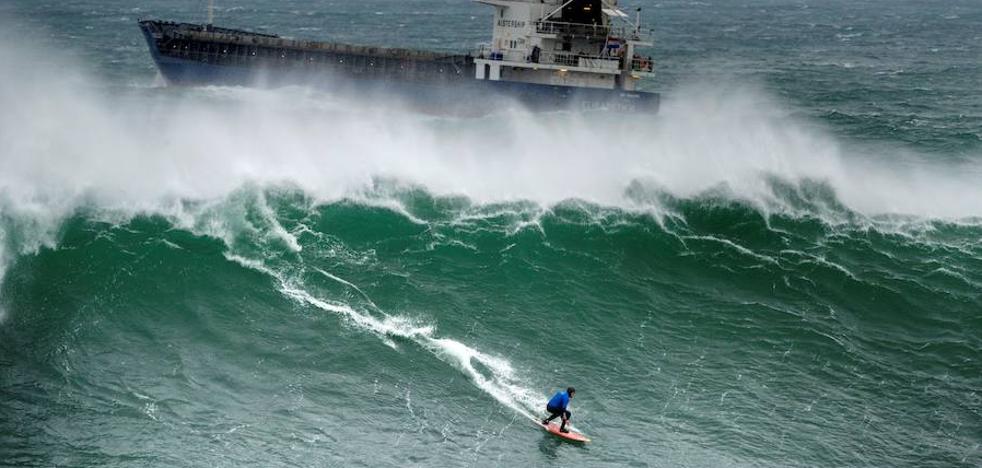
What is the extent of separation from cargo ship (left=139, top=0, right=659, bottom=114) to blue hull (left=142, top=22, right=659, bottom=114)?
0.21 feet

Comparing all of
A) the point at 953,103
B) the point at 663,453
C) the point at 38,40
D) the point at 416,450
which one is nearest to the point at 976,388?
the point at 663,453

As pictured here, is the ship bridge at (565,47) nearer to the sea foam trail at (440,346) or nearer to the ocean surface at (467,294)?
the ocean surface at (467,294)

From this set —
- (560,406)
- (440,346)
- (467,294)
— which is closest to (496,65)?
(467,294)

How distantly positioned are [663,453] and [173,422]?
9567mm

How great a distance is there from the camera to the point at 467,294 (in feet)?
86.8

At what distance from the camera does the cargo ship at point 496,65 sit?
63594 millimetres

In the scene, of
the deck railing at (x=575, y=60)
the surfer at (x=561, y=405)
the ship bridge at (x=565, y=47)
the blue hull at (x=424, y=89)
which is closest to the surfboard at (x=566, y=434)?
the surfer at (x=561, y=405)

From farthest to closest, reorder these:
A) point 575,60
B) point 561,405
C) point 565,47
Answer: point 565,47, point 575,60, point 561,405

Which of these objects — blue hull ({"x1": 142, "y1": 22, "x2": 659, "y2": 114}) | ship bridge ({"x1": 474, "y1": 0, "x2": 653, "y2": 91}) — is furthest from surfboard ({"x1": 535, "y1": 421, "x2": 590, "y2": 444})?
ship bridge ({"x1": 474, "y1": 0, "x2": 653, "y2": 91})

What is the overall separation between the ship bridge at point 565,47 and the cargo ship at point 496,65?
6 cm

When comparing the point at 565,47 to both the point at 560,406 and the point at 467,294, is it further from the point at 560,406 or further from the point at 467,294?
the point at 560,406

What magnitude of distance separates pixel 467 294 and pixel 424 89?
142 feet

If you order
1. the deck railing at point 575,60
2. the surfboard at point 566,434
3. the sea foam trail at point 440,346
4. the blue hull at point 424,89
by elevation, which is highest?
the deck railing at point 575,60

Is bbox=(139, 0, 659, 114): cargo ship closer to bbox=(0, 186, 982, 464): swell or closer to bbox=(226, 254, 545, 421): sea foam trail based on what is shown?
bbox=(0, 186, 982, 464): swell
